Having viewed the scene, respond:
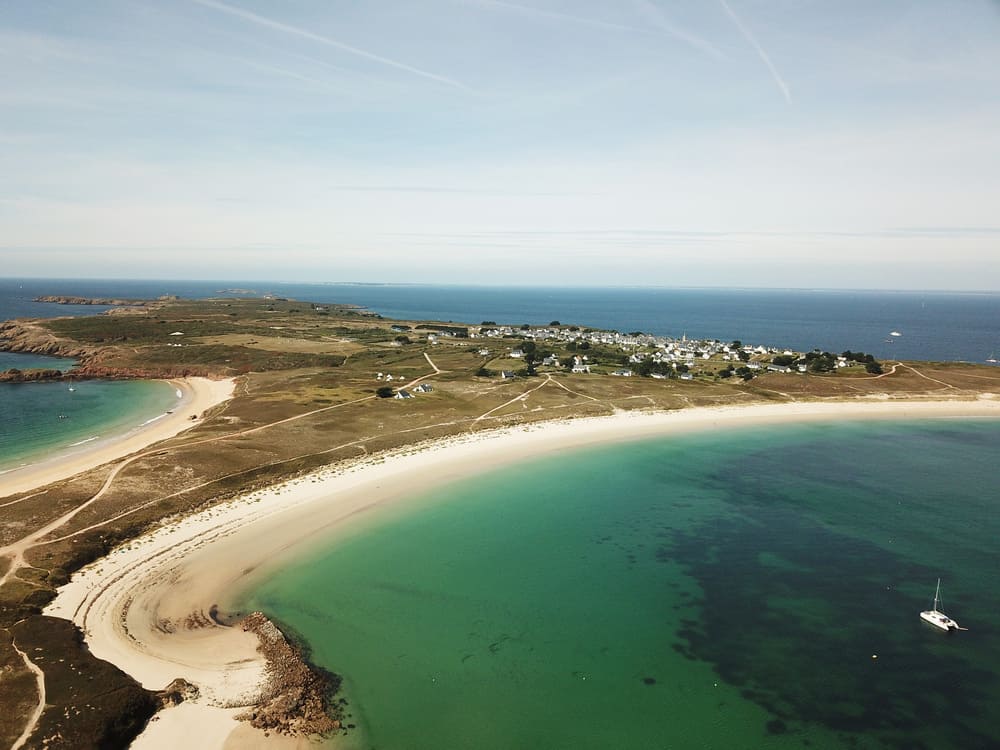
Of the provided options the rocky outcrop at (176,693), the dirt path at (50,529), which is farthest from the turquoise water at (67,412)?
the rocky outcrop at (176,693)

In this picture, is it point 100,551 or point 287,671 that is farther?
point 100,551

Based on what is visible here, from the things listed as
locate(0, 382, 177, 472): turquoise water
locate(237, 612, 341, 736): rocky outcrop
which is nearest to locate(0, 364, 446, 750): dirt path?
locate(237, 612, 341, 736): rocky outcrop

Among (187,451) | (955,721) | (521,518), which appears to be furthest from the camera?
(187,451)

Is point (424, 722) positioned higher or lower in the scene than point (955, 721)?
lower

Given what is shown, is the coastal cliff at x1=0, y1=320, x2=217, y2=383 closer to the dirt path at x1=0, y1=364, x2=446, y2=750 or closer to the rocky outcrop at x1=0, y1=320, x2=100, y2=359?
the rocky outcrop at x1=0, y1=320, x2=100, y2=359

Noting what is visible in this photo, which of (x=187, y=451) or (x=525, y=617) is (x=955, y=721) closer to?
(x=525, y=617)

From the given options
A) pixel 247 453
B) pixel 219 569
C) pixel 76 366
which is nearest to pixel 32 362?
pixel 76 366

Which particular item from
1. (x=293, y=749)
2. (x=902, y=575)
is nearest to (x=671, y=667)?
(x=293, y=749)
